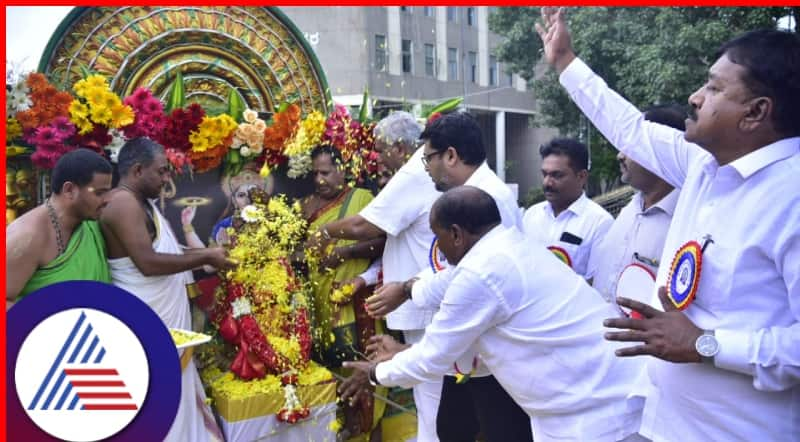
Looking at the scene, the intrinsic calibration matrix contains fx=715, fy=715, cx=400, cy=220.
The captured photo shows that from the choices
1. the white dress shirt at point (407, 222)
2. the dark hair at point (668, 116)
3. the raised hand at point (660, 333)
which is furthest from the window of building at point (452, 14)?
the raised hand at point (660, 333)

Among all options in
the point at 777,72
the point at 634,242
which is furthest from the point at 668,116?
the point at 777,72

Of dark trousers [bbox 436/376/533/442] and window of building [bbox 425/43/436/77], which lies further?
window of building [bbox 425/43/436/77]

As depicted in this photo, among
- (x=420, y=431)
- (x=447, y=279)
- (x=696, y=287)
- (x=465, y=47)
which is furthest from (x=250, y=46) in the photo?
(x=465, y=47)

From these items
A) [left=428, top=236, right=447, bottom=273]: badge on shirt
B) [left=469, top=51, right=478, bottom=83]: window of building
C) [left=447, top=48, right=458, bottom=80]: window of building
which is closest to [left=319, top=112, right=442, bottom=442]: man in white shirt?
[left=428, top=236, right=447, bottom=273]: badge on shirt

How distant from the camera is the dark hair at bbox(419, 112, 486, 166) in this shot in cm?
347

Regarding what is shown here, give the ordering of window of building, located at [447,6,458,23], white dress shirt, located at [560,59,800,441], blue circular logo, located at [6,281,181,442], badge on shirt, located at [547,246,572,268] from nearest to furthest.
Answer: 1. white dress shirt, located at [560,59,800,441]
2. blue circular logo, located at [6,281,181,442]
3. badge on shirt, located at [547,246,572,268]
4. window of building, located at [447,6,458,23]

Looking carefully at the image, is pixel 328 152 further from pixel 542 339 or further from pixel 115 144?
pixel 542 339

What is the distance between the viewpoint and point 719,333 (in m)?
1.83

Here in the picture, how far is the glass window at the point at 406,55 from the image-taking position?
19.8 metres

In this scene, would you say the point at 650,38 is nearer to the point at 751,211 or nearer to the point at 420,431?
the point at 420,431

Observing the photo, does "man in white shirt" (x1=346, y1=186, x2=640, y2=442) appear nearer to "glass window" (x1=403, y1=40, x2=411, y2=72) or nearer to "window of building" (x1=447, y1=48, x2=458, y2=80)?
"glass window" (x1=403, y1=40, x2=411, y2=72)

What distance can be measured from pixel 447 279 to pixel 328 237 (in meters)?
1.26

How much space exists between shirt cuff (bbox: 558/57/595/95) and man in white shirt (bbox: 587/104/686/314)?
2.20 ft

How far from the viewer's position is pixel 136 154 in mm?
3721
